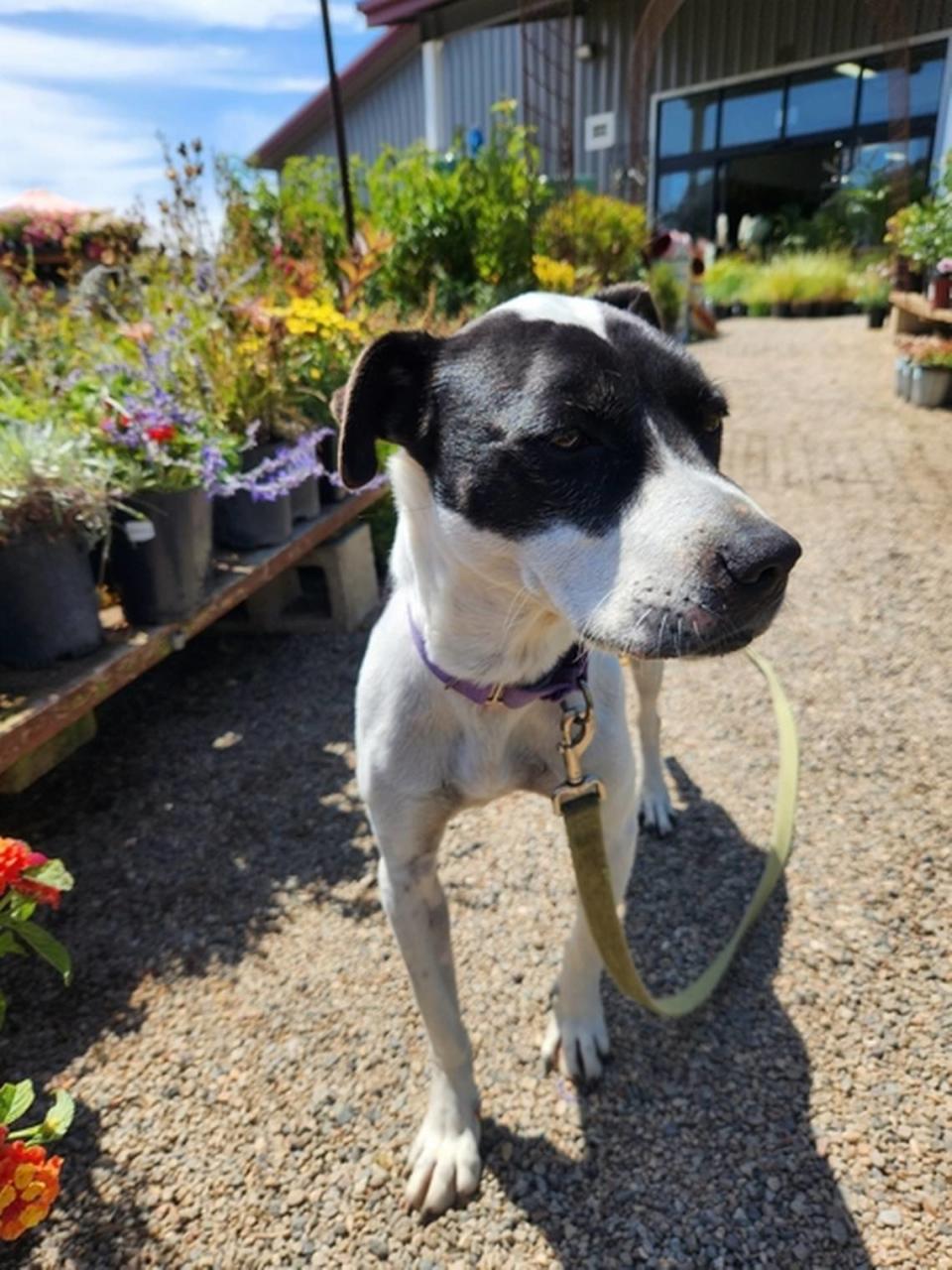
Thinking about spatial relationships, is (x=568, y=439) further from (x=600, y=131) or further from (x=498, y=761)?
(x=600, y=131)

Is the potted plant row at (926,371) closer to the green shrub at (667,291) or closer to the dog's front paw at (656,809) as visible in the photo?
the green shrub at (667,291)

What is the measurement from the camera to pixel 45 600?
262cm

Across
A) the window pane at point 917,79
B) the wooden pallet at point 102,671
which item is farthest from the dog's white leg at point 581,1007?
the window pane at point 917,79

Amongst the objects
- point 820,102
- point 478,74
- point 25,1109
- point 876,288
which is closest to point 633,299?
point 25,1109

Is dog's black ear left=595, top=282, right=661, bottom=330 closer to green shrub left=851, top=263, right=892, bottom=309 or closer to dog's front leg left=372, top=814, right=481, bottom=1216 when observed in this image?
dog's front leg left=372, top=814, right=481, bottom=1216

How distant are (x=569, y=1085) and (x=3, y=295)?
4.53 m

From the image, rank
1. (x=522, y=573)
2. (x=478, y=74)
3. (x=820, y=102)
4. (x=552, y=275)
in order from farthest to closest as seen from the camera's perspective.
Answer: (x=478, y=74) < (x=820, y=102) < (x=552, y=275) < (x=522, y=573)

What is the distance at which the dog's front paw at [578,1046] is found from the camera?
200cm

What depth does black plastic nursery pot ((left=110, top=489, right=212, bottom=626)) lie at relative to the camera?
295cm

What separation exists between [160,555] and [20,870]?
165 centimetres

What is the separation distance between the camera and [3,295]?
4285 mm

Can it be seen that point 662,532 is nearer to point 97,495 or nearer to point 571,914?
point 571,914

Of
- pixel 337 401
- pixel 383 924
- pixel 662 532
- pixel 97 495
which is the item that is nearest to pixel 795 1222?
pixel 383 924

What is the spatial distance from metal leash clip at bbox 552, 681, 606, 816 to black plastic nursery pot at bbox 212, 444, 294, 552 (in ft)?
7.50
